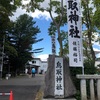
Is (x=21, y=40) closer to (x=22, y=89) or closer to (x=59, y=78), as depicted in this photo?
(x=22, y=89)

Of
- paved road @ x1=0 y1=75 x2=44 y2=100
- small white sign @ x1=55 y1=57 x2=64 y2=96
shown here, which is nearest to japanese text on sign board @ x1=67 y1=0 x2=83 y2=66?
small white sign @ x1=55 y1=57 x2=64 y2=96

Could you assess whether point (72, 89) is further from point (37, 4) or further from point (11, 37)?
point (11, 37)

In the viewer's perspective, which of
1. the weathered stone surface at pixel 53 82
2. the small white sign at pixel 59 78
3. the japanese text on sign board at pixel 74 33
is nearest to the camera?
the japanese text on sign board at pixel 74 33

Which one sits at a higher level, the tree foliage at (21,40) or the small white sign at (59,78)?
the tree foliage at (21,40)

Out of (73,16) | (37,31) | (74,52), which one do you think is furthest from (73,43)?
(37,31)

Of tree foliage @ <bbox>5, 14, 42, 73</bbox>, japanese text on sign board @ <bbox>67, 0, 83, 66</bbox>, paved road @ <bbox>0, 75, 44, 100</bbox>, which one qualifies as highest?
tree foliage @ <bbox>5, 14, 42, 73</bbox>

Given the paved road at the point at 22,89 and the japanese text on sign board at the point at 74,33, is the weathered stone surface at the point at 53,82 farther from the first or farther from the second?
the paved road at the point at 22,89

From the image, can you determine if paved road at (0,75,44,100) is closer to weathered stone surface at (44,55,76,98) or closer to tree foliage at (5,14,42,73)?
weathered stone surface at (44,55,76,98)

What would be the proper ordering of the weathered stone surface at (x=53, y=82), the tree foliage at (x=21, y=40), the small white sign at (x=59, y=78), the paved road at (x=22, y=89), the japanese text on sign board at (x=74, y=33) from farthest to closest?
the tree foliage at (x=21, y=40) → the paved road at (x=22, y=89) → the weathered stone surface at (x=53, y=82) → the small white sign at (x=59, y=78) → the japanese text on sign board at (x=74, y=33)

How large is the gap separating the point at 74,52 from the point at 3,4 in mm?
15046

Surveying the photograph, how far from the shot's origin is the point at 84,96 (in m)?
11.0

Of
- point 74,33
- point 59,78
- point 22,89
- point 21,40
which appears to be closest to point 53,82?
point 59,78

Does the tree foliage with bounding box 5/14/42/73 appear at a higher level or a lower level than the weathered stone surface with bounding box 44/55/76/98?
higher

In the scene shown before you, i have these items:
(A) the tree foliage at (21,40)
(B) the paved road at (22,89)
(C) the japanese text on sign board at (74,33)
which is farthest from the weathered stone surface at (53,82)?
(A) the tree foliage at (21,40)
